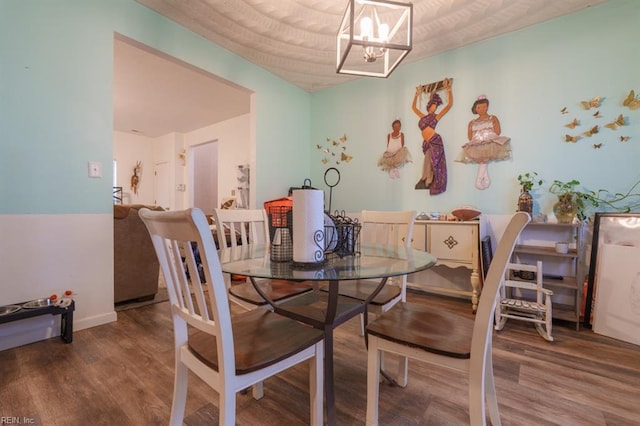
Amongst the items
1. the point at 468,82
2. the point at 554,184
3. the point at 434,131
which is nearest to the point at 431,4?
the point at 468,82

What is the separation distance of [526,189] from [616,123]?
2.56 ft

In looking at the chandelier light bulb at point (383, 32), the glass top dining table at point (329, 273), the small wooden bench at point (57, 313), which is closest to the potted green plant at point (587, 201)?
the glass top dining table at point (329, 273)

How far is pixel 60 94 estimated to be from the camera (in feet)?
6.63

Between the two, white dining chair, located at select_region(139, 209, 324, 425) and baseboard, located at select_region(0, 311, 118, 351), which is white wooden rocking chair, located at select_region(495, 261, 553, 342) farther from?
baseboard, located at select_region(0, 311, 118, 351)

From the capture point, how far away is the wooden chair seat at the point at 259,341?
888 millimetres

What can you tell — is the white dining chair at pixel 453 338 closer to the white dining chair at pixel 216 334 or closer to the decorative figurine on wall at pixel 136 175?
the white dining chair at pixel 216 334

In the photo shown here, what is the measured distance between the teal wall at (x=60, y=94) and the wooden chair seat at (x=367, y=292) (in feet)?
6.63

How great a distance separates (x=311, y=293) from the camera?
1674 millimetres

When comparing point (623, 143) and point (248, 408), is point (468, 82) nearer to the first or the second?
point (623, 143)

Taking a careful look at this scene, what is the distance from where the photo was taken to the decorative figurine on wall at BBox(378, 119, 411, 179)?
3.28 m

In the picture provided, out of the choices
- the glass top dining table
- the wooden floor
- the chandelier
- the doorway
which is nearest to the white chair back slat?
the glass top dining table

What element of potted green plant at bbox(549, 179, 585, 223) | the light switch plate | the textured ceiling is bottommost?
potted green plant at bbox(549, 179, 585, 223)

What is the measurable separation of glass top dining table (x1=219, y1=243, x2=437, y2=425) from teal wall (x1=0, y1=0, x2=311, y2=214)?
151 centimetres

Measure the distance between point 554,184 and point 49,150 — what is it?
4.00m
